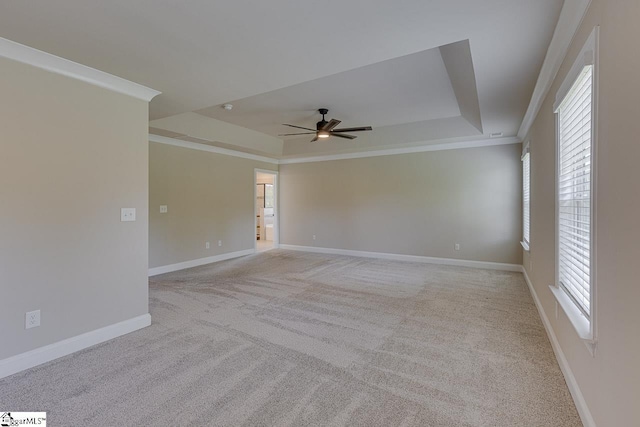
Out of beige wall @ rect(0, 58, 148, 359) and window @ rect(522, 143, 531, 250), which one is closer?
beige wall @ rect(0, 58, 148, 359)

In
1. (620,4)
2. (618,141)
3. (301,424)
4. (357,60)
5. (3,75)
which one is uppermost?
(357,60)

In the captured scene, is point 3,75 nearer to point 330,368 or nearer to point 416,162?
point 330,368

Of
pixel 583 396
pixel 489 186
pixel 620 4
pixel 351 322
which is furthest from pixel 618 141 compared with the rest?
pixel 489 186

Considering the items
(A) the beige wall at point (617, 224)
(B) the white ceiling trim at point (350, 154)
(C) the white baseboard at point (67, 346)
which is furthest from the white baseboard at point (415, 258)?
(C) the white baseboard at point (67, 346)

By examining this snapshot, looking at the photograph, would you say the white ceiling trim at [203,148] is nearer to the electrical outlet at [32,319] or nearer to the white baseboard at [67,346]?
the white baseboard at [67,346]

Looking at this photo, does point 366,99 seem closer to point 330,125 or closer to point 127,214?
point 330,125

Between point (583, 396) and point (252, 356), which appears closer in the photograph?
point (583, 396)

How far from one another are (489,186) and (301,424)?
5.51 meters

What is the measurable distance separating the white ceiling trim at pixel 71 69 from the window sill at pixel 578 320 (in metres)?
4.04

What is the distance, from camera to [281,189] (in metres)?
8.32

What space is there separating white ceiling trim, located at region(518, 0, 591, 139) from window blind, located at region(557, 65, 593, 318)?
0.35 m

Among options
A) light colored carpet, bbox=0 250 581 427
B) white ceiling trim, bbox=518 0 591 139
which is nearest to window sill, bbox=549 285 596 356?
light colored carpet, bbox=0 250 581 427

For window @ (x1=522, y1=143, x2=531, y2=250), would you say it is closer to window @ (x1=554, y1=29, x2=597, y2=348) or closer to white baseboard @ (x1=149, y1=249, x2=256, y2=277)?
window @ (x1=554, y1=29, x2=597, y2=348)

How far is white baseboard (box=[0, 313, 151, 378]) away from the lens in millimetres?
2305
